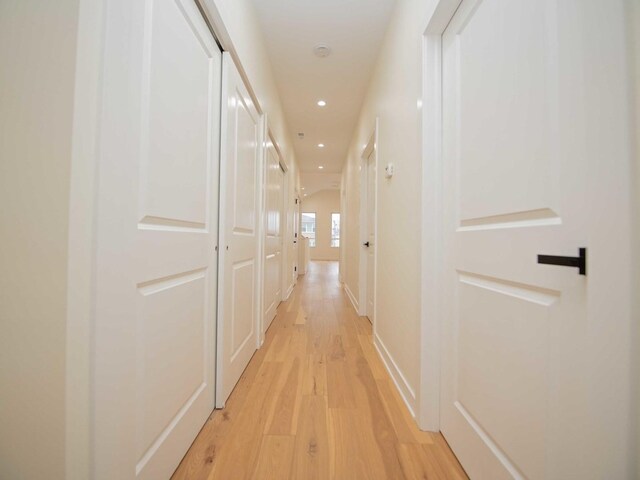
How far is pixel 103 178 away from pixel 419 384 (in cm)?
142

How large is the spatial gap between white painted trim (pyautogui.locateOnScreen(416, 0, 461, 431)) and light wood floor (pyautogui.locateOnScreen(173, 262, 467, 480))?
0.57 ft

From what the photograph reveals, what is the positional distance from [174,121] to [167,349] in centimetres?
82

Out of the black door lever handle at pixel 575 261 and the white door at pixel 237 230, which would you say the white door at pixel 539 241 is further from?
the white door at pixel 237 230

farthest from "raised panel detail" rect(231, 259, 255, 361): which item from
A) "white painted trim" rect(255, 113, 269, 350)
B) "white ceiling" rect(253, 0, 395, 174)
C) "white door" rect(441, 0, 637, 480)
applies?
"white ceiling" rect(253, 0, 395, 174)

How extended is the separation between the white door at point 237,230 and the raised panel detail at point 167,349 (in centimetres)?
20

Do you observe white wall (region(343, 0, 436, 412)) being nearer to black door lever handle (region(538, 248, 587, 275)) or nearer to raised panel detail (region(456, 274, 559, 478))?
raised panel detail (region(456, 274, 559, 478))

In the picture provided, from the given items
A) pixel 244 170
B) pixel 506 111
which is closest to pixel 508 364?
pixel 506 111

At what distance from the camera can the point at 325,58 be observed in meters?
2.57

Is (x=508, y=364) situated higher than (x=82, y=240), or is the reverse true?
(x=82, y=240)

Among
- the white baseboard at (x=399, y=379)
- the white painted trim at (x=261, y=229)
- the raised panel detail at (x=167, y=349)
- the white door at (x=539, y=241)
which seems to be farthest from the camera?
the white painted trim at (x=261, y=229)

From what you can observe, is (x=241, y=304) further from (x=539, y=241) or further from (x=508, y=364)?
(x=539, y=241)

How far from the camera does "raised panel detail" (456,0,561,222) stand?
2.32 ft

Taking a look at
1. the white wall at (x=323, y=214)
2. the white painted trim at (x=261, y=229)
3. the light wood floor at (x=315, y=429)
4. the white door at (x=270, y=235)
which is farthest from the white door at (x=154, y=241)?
the white wall at (x=323, y=214)

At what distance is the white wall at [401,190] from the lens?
54.8 inches
